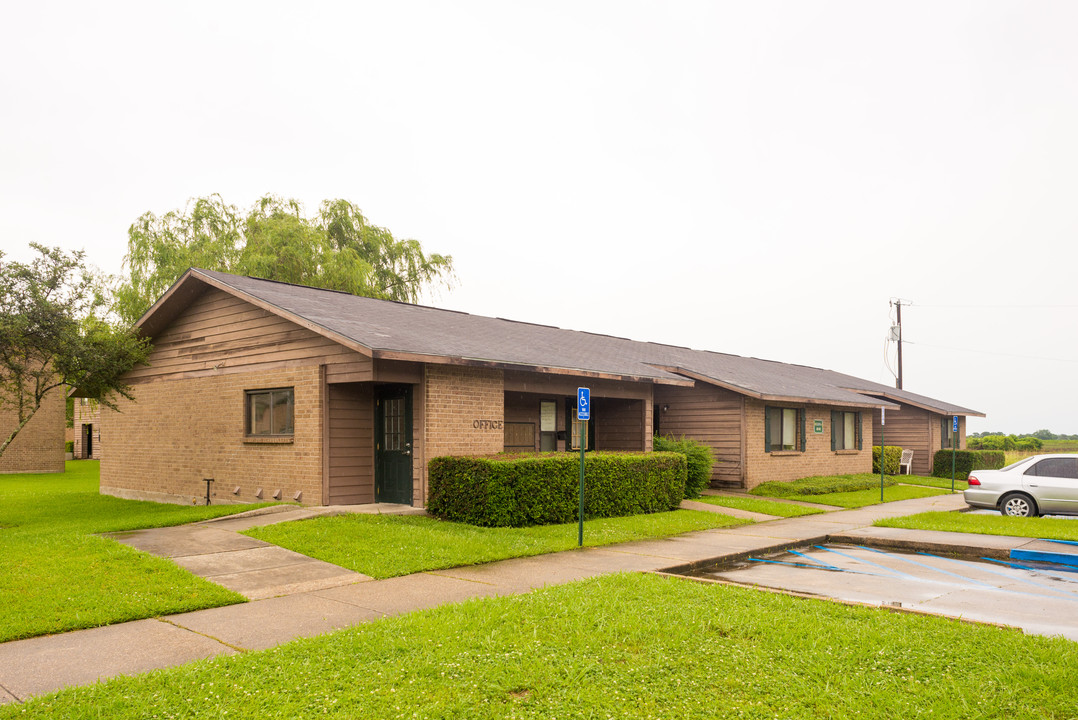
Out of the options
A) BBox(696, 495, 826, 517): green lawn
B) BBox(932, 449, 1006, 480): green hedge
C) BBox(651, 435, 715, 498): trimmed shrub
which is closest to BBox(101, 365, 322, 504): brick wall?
BBox(651, 435, 715, 498): trimmed shrub

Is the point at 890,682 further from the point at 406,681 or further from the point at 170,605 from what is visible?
the point at 170,605

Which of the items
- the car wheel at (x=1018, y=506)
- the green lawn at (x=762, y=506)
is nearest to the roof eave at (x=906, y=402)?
the green lawn at (x=762, y=506)

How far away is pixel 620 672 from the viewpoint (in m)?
5.36

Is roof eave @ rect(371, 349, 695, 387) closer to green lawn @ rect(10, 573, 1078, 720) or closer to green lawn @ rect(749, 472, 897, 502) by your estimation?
green lawn @ rect(749, 472, 897, 502)

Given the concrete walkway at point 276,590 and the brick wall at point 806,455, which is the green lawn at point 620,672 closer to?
the concrete walkway at point 276,590

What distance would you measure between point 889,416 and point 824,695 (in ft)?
110

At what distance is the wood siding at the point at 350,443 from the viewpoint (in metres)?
14.6

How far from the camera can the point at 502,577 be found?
925 cm

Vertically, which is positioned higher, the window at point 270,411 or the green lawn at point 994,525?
the window at point 270,411

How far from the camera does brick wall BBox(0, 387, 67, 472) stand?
3531 cm

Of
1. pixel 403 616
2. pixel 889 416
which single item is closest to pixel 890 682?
pixel 403 616

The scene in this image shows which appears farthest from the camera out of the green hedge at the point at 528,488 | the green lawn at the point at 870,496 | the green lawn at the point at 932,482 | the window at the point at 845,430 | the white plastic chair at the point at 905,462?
the white plastic chair at the point at 905,462

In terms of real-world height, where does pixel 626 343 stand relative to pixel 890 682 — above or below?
above

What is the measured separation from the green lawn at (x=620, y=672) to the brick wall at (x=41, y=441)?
1394 inches
